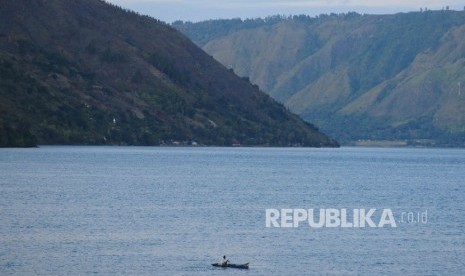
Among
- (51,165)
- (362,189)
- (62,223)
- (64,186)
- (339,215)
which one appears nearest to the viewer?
(62,223)

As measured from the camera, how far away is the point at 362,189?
15875 centimetres

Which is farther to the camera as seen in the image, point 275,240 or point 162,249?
point 275,240

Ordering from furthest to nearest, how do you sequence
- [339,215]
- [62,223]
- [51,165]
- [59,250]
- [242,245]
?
[51,165] < [339,215] < [62,223] < [242,245] < [59,250]

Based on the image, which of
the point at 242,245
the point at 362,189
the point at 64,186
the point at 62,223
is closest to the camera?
the point at 242,245

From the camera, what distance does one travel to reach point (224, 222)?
106m

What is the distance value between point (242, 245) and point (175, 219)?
58.9 ft

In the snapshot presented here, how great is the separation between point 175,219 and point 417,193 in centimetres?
5409

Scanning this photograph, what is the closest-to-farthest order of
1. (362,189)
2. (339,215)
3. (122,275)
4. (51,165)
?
(122,275), (339,215), (362,189), (51,165)

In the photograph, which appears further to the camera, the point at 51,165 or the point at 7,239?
the point at 51,165

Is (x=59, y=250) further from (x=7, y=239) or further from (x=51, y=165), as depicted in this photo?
(x=51, y=165)

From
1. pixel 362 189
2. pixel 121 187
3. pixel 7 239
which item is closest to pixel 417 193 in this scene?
pixel 362 189

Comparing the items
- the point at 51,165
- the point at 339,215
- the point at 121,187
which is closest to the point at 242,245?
the point at 339,215

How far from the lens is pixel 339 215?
118 m

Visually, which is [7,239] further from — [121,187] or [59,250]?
[121,187]
